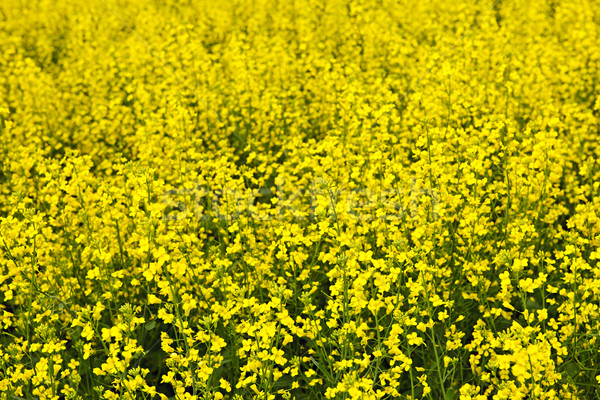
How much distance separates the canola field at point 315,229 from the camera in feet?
10.9

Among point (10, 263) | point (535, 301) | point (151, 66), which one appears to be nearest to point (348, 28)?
point (151, 66)

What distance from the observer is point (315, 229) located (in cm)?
418

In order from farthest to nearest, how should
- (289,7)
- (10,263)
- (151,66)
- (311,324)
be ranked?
(289,7) < (151,66) < (10,263) < (311,324)

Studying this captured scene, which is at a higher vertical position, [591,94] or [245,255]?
[591,94]

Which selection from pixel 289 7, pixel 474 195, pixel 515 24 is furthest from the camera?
pixel 289 7

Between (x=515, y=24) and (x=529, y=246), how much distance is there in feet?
16.3

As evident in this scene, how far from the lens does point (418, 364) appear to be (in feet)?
13.2

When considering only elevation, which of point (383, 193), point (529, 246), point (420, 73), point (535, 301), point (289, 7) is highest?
point (289, 7)

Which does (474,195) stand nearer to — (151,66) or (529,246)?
(529,246)

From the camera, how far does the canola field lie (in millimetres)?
3309

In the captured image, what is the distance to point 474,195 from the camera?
13.7 ft

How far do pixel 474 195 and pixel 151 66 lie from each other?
462 cm

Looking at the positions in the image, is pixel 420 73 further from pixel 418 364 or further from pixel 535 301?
pixel 418 364

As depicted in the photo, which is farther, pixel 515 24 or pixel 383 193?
pixel 515 24
